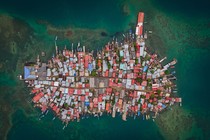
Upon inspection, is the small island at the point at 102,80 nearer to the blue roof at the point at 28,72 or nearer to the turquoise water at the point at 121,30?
the blue roof at the point at 28,72

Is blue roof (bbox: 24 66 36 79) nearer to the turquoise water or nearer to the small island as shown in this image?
the small island

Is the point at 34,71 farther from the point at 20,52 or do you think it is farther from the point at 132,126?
the point at 132,126

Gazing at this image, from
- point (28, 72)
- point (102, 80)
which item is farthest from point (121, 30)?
point (28, 72)

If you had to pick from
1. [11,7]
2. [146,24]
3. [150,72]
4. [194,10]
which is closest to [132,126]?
[150,72]

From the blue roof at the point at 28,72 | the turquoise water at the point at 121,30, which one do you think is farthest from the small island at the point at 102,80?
the turquoise water at the point at 121,30

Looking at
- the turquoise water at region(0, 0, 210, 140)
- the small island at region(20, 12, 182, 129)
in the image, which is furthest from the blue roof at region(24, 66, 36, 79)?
the turquoise water at region(0, 0, 210, 140)

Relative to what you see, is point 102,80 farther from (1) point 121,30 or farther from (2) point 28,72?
(2) point 28,72

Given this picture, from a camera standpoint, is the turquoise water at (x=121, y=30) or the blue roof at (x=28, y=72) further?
the turquoise water at (x=121, y=30)
